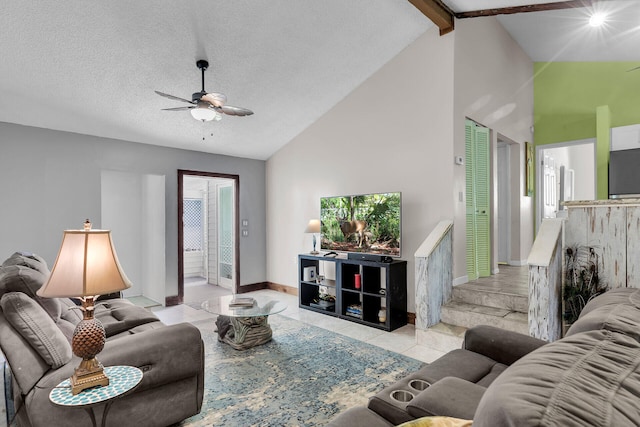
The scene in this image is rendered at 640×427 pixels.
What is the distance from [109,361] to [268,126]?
4004 millimetres

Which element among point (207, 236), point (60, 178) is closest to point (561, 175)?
point (207, 236)

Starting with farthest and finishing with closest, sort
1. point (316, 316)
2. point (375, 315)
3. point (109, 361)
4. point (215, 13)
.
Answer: point (316, 316) < point (375, 315) < point (215, 13) < point (109, 361)

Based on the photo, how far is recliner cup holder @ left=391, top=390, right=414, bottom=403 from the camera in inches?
57.0

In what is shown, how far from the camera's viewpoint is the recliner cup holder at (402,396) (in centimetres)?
145

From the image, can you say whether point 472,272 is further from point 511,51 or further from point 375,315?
point 511,51

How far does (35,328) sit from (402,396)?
187 centimetres

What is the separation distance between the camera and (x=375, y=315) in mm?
4238

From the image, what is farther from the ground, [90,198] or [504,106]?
[504,106]

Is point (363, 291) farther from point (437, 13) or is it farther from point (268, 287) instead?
point (437, 13)

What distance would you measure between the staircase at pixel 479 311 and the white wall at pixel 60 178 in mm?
3908

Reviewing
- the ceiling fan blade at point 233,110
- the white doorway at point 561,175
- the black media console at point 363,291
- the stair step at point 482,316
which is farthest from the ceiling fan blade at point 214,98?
the white doorway at point 561,175

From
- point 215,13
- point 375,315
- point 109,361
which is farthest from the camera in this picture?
point 375,315

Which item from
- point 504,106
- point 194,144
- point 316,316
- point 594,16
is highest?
point 594,16

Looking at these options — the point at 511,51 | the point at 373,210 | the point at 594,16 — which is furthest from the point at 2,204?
the point at 594,16
